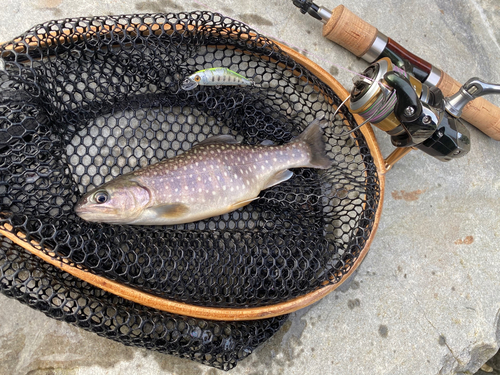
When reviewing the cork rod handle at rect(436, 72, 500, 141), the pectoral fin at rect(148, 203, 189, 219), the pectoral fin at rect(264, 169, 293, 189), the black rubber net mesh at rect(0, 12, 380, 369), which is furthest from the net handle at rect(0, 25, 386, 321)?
the cork rod handle at rect(436, 72, 500, 141)

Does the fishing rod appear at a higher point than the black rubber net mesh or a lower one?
higher

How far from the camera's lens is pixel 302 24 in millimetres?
2506

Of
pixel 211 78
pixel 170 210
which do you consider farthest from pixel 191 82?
pixel 170 210

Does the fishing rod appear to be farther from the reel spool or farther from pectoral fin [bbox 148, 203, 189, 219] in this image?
pectoral fin [bbox 148, 203, 189, 219]

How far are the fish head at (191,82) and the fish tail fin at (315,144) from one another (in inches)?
26.1

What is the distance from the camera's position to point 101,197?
1.63 m

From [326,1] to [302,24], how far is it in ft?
0.99

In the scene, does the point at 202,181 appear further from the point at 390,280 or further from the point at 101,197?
the point at 390,280

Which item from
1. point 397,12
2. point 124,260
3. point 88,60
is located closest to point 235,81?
point 88,60

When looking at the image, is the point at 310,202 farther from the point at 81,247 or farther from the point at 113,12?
the point at 113,12

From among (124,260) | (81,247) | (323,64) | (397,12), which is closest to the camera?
(81,247)

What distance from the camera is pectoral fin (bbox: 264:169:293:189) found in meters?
1.99

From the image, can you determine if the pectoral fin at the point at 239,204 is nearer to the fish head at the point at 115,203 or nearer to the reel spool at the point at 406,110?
the fish head at the point at 115,203

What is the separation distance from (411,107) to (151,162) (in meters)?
1.45
